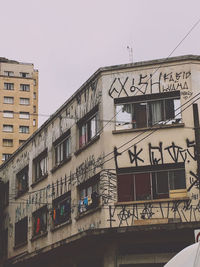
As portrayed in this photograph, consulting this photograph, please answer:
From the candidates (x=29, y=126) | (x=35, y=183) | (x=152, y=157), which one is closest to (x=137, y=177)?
(x=152, y=157)

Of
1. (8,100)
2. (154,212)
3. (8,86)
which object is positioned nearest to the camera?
(154,212)

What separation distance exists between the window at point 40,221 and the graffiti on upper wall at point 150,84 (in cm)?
820

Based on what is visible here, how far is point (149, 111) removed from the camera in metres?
20.7

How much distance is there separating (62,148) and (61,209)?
2907mm

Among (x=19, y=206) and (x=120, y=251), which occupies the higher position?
(x=19, y=206)

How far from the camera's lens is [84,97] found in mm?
23062

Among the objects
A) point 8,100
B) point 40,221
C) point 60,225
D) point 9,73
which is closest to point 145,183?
point 60,225

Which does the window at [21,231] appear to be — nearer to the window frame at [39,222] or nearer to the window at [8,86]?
the window frame at [39,222]

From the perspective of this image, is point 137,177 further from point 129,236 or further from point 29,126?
point 29,126

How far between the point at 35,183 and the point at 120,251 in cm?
905

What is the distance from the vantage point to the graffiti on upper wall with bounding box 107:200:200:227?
62.5 feet

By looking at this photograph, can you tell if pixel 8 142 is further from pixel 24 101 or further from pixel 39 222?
pixel 39 222

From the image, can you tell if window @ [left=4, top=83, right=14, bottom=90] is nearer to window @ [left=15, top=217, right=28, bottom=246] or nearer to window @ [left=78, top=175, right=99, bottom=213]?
window @ [left=15, top=217, right=28, bottom=246]

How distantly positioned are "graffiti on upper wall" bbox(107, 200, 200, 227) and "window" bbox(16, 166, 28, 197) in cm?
1021
